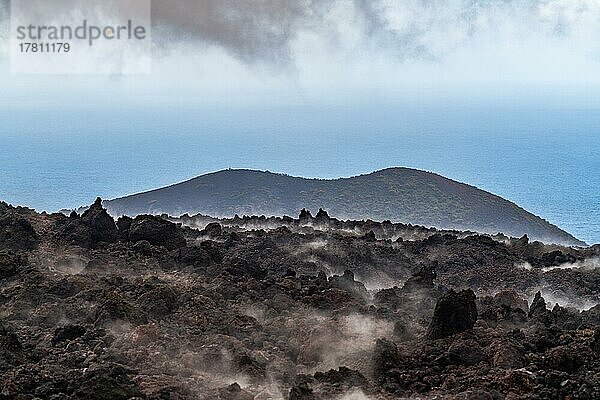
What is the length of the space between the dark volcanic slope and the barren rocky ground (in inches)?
661

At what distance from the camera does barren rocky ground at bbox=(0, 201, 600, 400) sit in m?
8.30

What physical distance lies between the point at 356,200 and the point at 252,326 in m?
26.7

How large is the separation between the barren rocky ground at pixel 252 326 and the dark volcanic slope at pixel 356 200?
1679 centimetres

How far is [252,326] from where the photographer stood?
10.9 meters

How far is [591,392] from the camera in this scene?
7.34m

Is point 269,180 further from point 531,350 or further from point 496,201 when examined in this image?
point 531,350

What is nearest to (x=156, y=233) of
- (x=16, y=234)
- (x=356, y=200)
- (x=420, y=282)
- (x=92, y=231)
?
(x=92, y=231)

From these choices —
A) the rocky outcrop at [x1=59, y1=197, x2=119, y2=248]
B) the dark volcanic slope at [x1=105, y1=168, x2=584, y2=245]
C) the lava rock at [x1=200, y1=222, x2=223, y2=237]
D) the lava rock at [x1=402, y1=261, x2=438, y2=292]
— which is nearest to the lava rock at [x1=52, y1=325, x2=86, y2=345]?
the rocky outcrop at [x1=59, y1=197, x2=119, y2=248]

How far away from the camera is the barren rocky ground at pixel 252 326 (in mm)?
Result: 8297

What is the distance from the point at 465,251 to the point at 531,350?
1116 centimetres

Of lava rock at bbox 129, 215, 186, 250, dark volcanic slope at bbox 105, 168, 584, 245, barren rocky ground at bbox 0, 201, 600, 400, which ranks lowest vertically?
barren rocky ground at bbox 0, 201, 600, 400

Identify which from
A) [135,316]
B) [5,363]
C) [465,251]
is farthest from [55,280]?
[465,251]

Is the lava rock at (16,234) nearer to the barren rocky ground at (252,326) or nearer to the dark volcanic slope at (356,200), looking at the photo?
the barren rocky ground at (252,326)

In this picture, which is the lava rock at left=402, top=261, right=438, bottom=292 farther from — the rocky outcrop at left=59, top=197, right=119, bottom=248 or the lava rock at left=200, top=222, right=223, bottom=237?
the lava rock at left=200, top=222, right=223, bottom=237
